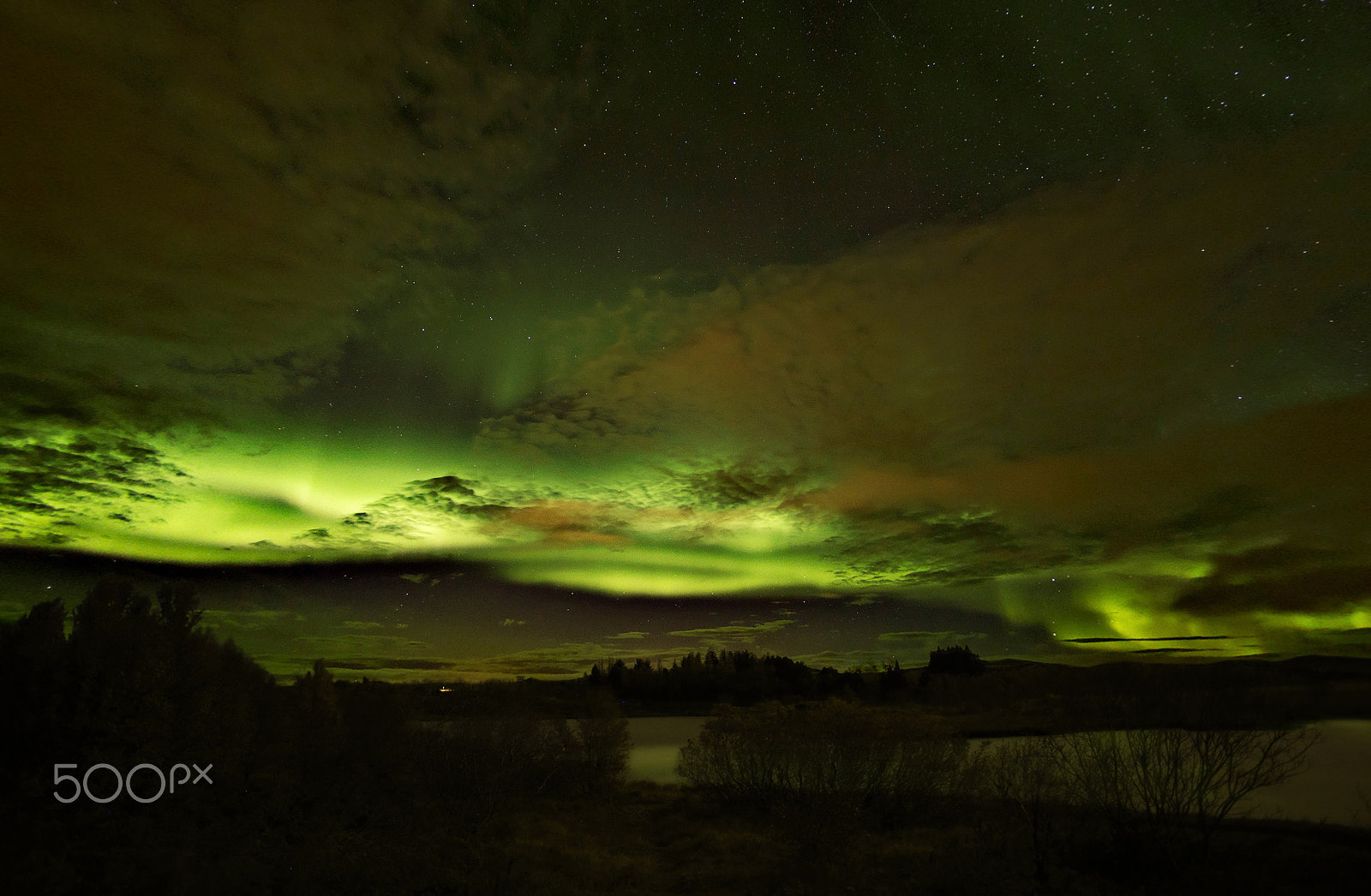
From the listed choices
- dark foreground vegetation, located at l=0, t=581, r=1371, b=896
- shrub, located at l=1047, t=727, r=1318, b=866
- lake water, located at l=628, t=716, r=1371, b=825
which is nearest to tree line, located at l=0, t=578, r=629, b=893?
dark foreground vegetation, located at l=0, t=581, r=1371, b=896

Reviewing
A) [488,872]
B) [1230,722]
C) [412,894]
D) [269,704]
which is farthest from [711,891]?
[269,704]

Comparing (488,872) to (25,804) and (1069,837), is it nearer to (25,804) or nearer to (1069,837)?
(25,804)

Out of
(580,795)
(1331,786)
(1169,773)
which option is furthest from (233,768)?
(1331,786)

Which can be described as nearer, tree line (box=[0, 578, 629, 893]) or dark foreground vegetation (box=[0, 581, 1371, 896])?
tree line (box=[0, 578, 629, 893])

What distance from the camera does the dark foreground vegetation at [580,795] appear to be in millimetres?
24344

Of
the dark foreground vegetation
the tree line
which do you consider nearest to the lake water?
the dark foreground vegetation

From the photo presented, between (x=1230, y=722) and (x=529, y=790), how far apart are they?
48.4 m

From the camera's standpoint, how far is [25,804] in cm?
2939

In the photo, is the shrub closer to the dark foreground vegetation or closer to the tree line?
the dark foreground vegetation

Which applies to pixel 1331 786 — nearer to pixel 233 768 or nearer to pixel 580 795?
pixel 580 795

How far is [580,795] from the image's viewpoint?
56.9 meters

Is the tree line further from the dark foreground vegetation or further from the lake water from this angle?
the lake water

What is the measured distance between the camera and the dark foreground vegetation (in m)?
24.3

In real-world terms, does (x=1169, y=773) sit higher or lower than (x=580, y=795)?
higher
